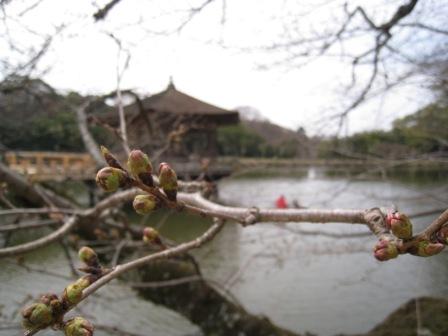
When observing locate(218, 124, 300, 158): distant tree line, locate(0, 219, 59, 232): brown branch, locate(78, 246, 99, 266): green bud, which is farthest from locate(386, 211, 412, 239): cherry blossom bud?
locate(218, 124, 300, 158): distant tree line

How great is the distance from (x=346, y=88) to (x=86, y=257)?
154 inches

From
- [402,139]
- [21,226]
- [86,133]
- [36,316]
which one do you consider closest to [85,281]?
[36,316]

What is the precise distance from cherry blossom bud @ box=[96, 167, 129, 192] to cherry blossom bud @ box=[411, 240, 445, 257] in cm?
46

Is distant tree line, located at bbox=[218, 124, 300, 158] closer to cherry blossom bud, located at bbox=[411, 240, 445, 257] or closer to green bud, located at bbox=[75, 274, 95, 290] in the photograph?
green bud, located at bbox=[75, 274, 95, 290]

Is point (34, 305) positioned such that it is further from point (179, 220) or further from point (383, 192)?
point (179, 220)

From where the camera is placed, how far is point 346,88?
Answer: 4410 millimetres

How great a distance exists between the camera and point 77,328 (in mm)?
692

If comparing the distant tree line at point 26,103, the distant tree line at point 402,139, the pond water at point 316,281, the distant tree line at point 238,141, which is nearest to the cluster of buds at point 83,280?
the distant tree line at point 26,103

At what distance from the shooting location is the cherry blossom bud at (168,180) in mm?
735

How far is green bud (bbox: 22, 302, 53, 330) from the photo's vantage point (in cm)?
70

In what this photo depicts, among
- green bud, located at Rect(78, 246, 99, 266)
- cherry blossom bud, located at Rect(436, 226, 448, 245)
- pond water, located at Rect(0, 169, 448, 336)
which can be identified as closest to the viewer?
cherry blossom bud, located at Rect(436, 226, 448, 245)

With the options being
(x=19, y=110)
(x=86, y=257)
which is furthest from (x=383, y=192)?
(x=86, y=257)

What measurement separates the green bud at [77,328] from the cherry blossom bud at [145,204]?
7.9 inches

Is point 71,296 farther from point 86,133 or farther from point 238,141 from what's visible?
point 238,141
